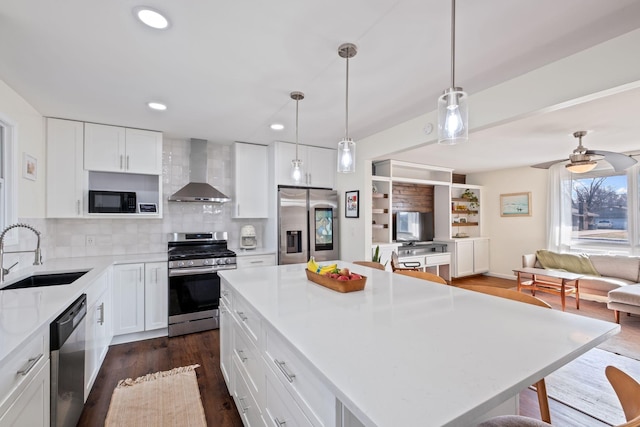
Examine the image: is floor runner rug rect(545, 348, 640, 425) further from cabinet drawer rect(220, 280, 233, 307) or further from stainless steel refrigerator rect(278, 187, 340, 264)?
stainless steel refrigerator rect(278, 187, 340, 264)

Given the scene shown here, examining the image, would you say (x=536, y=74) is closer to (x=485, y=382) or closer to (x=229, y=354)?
(x=485, y=382)

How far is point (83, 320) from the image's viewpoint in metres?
1.88

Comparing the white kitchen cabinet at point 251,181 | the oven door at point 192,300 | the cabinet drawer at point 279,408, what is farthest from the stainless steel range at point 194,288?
the cabinet drawer at point 279,408

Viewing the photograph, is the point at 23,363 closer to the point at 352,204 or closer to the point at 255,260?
the point at 255,260

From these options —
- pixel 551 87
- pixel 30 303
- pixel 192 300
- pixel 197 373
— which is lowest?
pixel 197 373

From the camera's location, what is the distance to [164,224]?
3.79 m

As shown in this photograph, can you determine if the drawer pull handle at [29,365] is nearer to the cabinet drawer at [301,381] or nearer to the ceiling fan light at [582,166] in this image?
the cabinet drawer at [301,381]

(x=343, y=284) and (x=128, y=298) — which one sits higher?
(x=343, y=284)

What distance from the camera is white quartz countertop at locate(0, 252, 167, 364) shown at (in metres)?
1.15

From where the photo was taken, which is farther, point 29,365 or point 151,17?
point 151,17

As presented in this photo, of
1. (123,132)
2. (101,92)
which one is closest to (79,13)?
(101,92)

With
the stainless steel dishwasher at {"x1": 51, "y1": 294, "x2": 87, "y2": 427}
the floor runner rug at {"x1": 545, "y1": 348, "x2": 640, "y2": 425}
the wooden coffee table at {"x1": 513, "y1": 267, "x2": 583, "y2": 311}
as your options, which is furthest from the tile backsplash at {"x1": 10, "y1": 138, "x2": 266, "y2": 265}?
the wooden coffee table at {"x1": 513, "y1": 267, "x2": 583, "y2": 311}

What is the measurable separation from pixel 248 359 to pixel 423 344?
1048 mm

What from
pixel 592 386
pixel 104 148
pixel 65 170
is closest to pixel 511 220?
pixel 592 386
